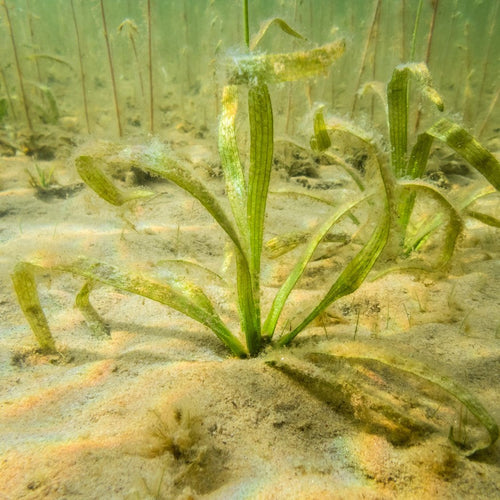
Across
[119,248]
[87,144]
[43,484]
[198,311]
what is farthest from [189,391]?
[119,248]

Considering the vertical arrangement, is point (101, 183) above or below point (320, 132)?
below

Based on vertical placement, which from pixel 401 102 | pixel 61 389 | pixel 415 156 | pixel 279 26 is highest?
pixel 279 26

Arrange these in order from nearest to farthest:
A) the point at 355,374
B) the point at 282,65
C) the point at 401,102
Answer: the point at 282,65 → the point at 355,374 → the point at 401,102

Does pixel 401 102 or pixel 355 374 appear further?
pixel 401 102

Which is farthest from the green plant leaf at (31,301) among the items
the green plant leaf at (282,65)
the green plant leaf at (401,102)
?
the green plant leaf at (401,102)

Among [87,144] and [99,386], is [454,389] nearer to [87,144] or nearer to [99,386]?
[99,386]

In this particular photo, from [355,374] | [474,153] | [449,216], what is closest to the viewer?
[355,374]

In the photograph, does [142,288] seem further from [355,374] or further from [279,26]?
[279,26]

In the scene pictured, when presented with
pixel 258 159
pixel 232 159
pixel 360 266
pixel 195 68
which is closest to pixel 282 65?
pixel 258 159

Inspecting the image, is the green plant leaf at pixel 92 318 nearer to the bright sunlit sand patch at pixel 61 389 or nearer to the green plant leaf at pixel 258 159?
the bright sunlit sand patch at pixel 61 389
